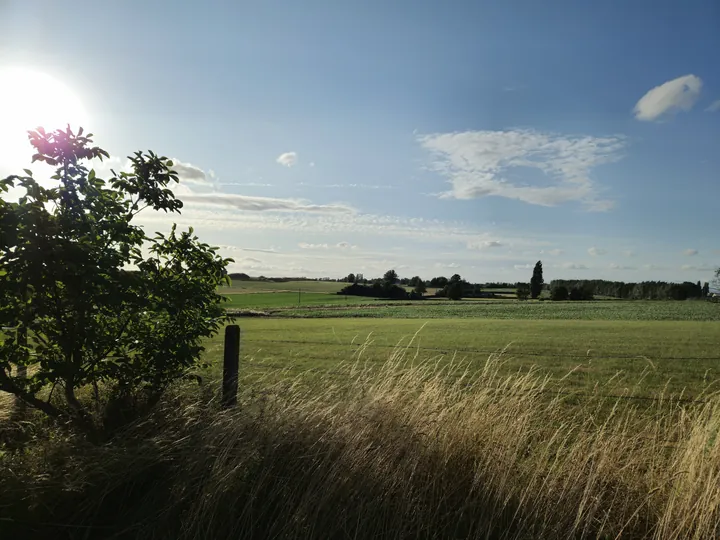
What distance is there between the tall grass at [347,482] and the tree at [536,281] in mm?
128764

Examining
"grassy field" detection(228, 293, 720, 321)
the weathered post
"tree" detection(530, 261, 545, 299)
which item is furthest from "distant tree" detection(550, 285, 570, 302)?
the weathered post

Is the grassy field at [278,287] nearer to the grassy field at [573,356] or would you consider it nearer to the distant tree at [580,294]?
the distant tree at [580,294]

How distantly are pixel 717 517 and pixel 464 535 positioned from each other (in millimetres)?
2046

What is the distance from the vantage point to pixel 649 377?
12.8m

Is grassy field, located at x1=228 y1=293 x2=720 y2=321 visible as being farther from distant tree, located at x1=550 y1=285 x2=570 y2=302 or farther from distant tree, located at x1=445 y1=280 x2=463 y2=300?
distant tree, located at x1=550 y1=285 x2=570 y2=302

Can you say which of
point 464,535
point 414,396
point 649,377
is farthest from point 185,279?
point 649,377

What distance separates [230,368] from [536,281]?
133198mm

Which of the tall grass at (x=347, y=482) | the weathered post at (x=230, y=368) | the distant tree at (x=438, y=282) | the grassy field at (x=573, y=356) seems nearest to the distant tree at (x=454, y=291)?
the distant tree at (x=438, y=282)

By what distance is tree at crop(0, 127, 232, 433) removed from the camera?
14.0 ft

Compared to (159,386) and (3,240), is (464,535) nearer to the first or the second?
(159,386)

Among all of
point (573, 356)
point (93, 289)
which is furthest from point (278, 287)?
A: point (93, 289)

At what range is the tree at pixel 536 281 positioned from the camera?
127625 mm

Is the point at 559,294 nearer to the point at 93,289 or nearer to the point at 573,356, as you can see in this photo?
the point at 573,356

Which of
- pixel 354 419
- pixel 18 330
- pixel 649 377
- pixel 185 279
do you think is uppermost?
pixel 185 279
